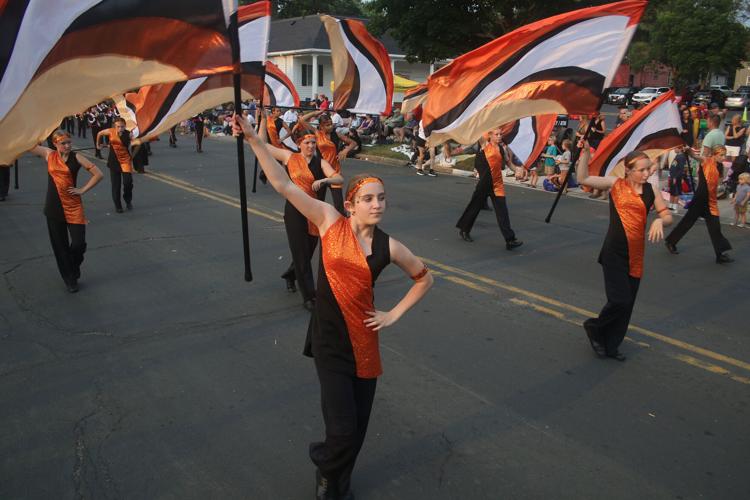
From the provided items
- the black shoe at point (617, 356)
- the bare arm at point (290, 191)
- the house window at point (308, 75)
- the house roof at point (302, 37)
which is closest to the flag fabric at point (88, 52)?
the bare arm at point (290, 191)

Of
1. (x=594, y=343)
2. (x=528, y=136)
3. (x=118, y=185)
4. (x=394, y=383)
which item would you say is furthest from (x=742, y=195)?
(x=118, y=185)

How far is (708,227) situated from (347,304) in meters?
7.56

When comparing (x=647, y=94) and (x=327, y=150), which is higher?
(x=647, y=94)

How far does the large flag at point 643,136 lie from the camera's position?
7.37 metres

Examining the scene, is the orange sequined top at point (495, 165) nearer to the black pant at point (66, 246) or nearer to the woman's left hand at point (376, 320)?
the black pant at point (66, 246)

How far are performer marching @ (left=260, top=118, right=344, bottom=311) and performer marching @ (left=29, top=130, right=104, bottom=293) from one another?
7.61 ft

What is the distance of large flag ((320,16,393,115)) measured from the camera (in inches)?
368

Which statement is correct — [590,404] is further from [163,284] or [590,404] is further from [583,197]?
[583,197]

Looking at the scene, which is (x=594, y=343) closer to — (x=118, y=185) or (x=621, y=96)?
(x=118, y=185)

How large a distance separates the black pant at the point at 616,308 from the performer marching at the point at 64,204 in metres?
5.49

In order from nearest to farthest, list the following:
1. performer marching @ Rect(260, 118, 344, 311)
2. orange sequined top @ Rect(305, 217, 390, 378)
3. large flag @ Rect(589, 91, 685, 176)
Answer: orange sequined top @ Rect(305, 217, 390, 378), performer marching @ Rect(260, 118, 344, 311), large flag @ Rect(589, 91, 685, 176)

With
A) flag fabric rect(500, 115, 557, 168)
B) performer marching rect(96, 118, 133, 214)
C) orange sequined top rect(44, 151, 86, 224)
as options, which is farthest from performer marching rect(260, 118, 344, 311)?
performer marching rect(96, 118, 133, 214)

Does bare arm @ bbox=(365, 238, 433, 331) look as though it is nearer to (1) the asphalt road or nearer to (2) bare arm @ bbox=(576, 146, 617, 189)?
(1) the asphalt road

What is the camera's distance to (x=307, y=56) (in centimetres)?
4266
